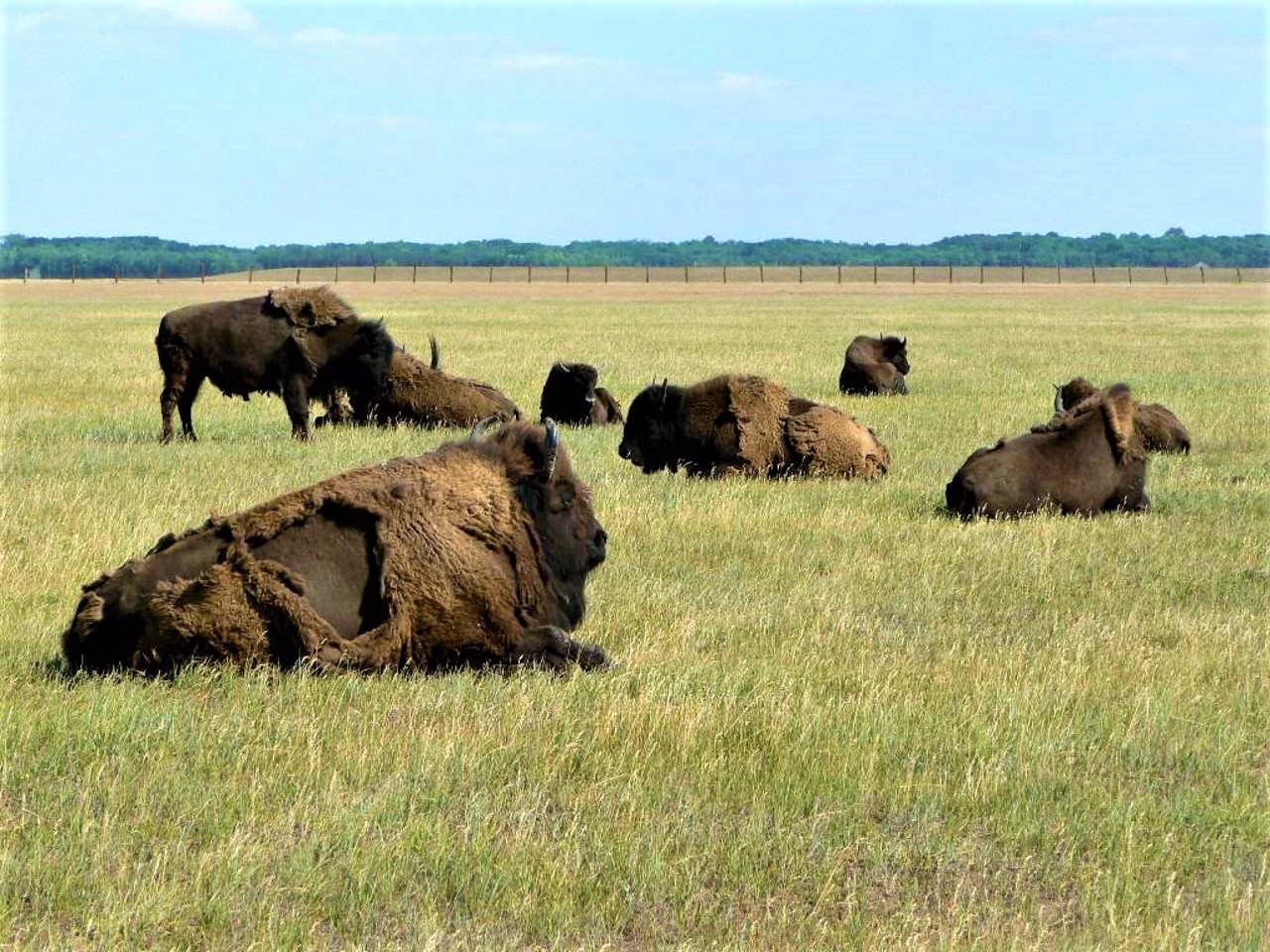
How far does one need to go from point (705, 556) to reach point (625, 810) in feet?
18.5

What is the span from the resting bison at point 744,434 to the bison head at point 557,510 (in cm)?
749

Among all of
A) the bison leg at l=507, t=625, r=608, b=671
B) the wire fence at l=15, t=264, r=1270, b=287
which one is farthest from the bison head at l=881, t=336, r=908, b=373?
the wire fence at l=15, t=264, r=1270, b=287

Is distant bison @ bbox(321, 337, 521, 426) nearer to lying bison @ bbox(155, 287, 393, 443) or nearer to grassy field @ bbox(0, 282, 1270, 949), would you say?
lying bison @ bbox(155, 287, 393, 443)

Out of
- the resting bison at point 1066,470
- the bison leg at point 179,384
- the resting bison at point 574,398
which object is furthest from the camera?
the resting bison at point 574,398

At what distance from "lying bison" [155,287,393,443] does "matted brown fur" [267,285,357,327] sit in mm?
12

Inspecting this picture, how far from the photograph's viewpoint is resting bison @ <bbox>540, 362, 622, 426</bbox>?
67.7 feet

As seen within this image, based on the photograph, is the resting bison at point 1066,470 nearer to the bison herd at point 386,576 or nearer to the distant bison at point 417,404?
the bison herd at point 386,576

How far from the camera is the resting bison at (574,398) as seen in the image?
20641 millimetres

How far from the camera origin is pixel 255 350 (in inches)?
726

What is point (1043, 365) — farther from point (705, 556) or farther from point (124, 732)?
point (124, 732)

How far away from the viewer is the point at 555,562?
7.84 metres

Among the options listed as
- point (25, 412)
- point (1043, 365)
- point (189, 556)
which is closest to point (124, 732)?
point (189, 556)

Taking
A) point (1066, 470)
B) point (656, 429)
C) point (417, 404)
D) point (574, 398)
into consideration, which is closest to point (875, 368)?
point (574, 398)

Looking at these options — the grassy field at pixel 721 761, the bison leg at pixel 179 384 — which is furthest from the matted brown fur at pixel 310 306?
the grassy field at pixel 721 761
